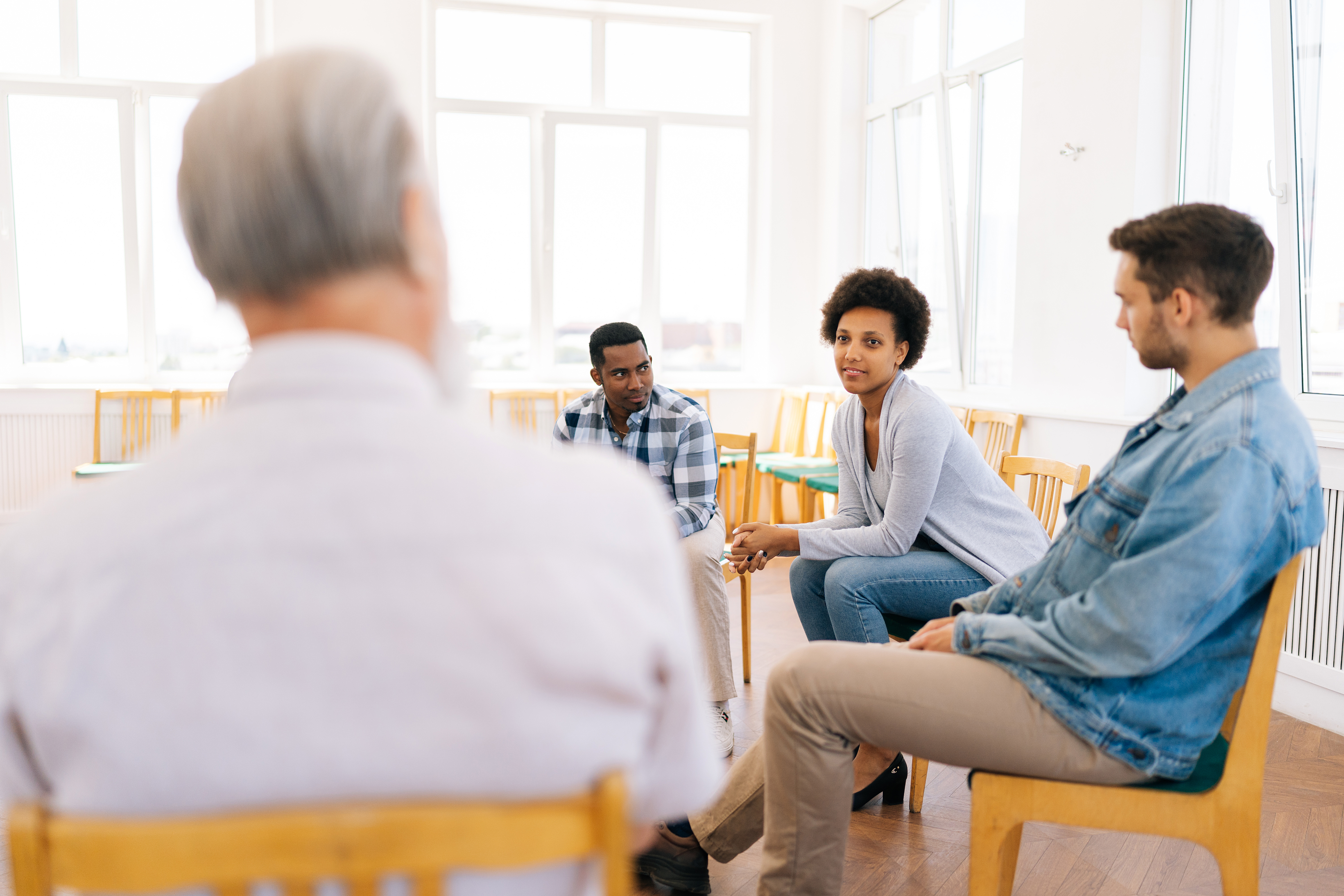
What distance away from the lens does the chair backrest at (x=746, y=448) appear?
3.00 metres

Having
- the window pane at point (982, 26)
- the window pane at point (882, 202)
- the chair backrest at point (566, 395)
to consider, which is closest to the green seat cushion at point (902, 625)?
the window pane at point (982, 26)

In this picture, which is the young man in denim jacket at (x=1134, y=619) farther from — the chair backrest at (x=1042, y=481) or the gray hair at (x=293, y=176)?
the gray hair at (x=293, y=176)

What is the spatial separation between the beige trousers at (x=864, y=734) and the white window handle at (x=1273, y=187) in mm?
2585

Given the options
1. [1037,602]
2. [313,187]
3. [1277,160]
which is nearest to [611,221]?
[1277,160]

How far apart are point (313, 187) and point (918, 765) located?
1990 millimetres

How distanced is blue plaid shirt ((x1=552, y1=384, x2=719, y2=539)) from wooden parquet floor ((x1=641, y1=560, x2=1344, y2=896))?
912 millimetres

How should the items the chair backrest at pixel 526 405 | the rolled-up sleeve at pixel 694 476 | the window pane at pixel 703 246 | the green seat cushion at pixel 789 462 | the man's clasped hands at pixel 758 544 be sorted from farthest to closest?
1. the window pane at pixel 703 246
2. the chair backrest at pixel 526 405
3. the green seat cushion at pixel 789 462
4. the rolled-up sleeve at pixel 694 476
5. the man's clasped hands at pixel 758 544

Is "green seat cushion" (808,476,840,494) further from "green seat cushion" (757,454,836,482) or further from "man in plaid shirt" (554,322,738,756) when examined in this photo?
"man in plaid shirt" (554,322,738,756)

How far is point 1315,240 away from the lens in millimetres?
3053

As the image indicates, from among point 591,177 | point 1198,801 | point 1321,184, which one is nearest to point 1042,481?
point 1198,801

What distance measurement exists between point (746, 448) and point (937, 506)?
1.06 metres

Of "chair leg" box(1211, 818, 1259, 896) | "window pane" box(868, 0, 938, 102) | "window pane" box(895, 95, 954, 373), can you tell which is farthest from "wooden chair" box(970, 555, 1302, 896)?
"window pane" box(868, 0, 938, 102)

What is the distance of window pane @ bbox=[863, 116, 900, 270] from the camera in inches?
228

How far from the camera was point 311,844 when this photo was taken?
57 centimetres
